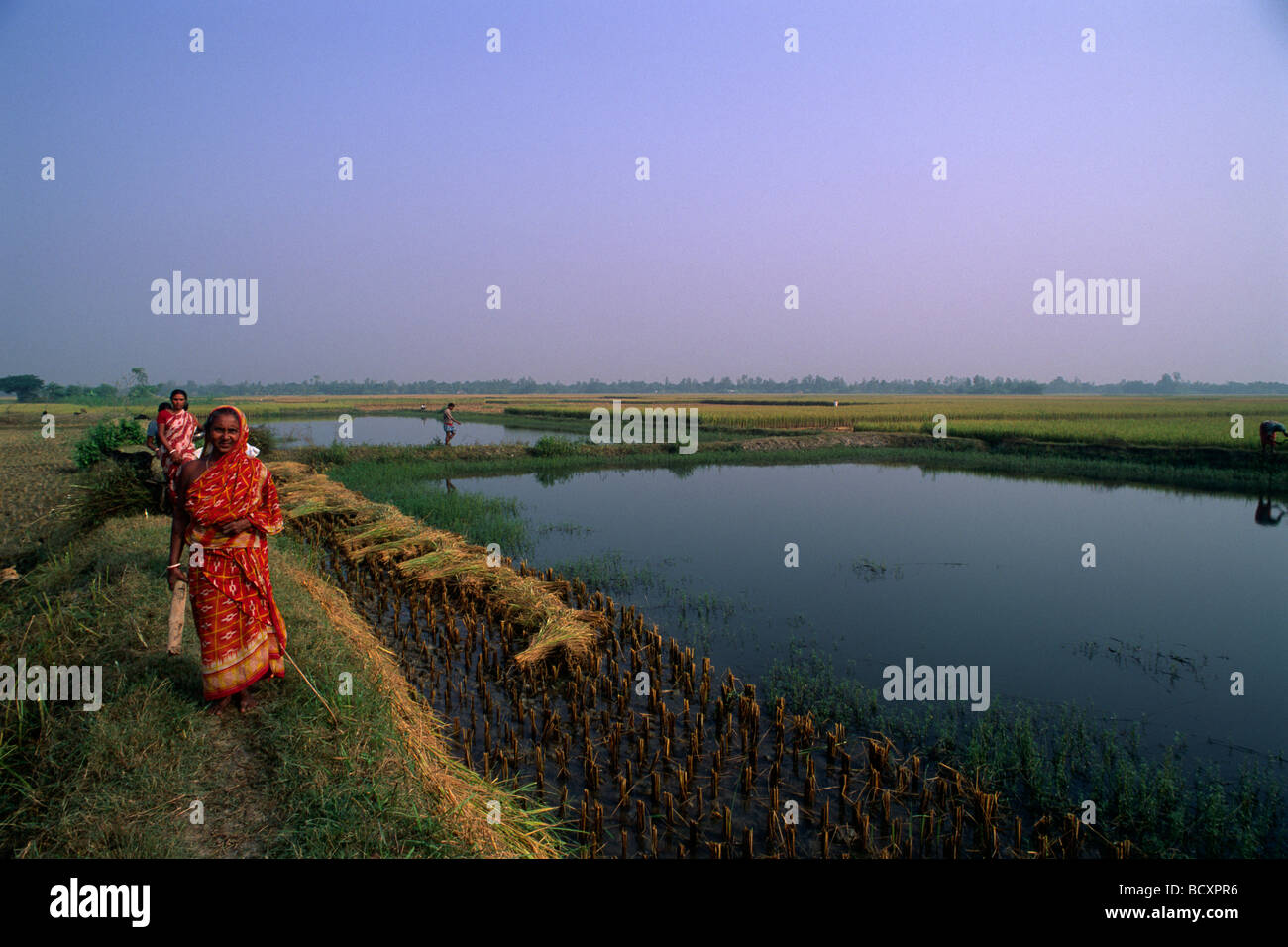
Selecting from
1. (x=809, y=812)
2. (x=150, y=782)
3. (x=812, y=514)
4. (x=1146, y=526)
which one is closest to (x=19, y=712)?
(x=150, y=782)

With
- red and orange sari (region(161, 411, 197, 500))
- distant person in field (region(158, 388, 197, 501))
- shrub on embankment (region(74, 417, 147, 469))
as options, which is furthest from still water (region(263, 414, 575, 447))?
red and orange sari (region(161, 411, 197, 500))

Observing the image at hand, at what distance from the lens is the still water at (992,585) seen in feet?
15.4

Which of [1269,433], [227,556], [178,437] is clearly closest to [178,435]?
[178,437]

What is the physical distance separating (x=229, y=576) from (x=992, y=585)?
6.83 m

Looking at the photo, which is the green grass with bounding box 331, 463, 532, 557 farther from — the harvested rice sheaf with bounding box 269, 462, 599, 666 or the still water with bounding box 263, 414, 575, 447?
the still water with bounding box 263, 414, 575, 447

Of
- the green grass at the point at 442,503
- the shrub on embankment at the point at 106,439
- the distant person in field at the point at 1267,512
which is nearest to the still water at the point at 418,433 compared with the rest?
the shrub on embankment at the point at 106,439

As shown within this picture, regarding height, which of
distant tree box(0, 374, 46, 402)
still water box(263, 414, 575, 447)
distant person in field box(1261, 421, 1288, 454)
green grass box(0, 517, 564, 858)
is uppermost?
distant tree box(0, 374, 46, 402)

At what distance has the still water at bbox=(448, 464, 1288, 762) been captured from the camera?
469cm

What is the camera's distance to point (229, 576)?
2936 millimetres

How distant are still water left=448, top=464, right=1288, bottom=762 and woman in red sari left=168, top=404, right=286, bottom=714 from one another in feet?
10.6

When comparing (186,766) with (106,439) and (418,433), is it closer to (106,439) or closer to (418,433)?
(106,439)

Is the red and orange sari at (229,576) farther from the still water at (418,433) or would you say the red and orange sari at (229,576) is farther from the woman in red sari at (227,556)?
the still water at (418,433)

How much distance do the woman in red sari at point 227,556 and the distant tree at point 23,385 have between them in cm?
7675

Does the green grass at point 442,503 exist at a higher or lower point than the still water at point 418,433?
lower
